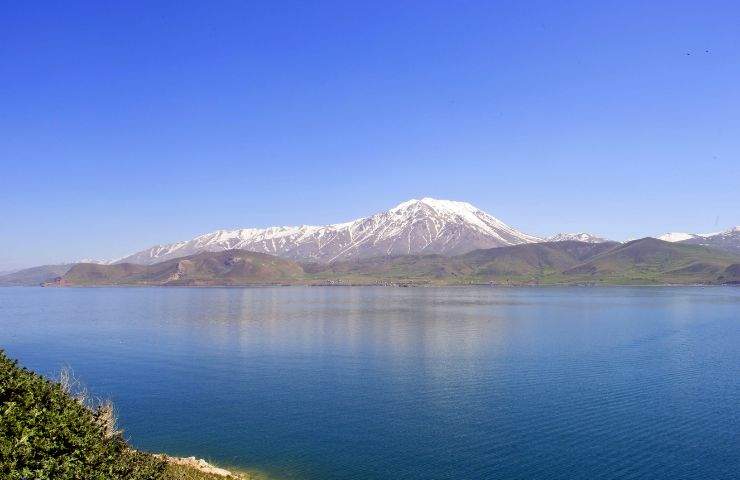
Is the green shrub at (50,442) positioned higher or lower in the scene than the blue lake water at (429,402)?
higher

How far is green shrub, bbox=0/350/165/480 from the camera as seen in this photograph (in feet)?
112

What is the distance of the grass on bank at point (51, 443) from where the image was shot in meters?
34.3

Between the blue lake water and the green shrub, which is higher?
the green shrub

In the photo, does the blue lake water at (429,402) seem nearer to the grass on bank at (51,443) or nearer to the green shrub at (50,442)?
the grass on bank at (51,443)

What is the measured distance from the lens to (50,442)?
37.0 meters

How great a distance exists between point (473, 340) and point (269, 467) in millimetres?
108784

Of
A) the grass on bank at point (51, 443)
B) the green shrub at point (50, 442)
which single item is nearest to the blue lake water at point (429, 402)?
the grass on bank at point (51, 443)

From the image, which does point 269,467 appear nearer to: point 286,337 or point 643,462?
point 643,462

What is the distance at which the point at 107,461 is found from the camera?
1576 inches

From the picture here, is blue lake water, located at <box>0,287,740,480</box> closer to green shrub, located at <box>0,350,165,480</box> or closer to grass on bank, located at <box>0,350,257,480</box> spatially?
grass on bank, located at <box>0,350,257,480</box>

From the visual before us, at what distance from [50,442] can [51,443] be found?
0.16 m

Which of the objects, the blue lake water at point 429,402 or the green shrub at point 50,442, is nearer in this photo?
the green shrub at point 50,442

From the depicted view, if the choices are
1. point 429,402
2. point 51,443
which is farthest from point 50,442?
point 429,402

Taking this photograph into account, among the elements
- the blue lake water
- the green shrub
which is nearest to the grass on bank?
the green shrub
